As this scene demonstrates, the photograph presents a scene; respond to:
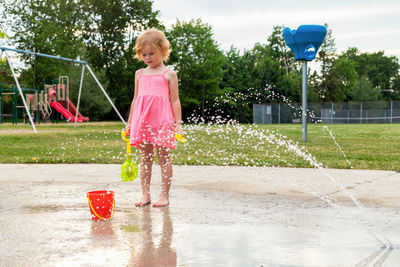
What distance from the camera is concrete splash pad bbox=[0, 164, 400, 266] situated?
6.90 ft

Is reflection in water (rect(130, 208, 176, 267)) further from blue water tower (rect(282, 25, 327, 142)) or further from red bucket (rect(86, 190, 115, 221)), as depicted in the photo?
blue water tower (rect(282, 25, 327, 142))

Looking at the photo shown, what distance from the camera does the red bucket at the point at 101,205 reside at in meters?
2.86

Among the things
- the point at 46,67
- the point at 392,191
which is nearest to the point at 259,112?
the point at 46,67

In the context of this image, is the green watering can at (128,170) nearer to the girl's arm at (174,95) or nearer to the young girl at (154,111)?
the young girl at (154,111)

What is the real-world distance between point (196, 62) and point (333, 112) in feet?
42.6

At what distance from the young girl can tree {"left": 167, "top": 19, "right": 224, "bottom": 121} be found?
118 feet

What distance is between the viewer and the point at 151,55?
356 cm

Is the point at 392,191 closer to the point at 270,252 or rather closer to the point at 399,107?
the point at 270,252

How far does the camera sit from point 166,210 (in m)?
3.22

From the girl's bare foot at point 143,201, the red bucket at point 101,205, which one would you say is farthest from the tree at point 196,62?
the red bucket at point 101,205

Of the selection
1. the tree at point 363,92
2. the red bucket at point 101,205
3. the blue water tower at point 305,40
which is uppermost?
the tree at point 363,92

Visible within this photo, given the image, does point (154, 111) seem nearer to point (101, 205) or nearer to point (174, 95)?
point (174, 95)

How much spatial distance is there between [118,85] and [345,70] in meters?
40.4

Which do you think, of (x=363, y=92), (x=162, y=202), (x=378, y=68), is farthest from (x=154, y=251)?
(x=378, y=68)
